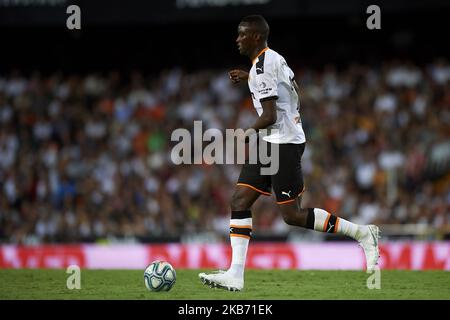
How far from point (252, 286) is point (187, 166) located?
32.6ft

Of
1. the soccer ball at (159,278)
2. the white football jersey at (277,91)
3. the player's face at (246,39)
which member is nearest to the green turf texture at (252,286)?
the soccer ball at (159,278)

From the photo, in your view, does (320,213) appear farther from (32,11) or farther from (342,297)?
(32,11)

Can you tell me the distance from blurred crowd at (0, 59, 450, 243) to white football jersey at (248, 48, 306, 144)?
8037 millimetres

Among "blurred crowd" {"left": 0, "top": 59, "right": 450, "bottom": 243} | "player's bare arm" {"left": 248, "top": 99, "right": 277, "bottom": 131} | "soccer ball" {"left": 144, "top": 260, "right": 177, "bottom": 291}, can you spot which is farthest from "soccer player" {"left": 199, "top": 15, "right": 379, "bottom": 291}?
"blurred crowd" {"left": 0, "top": 59, "right": 450, "bottom": 243}

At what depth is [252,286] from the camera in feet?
28.2

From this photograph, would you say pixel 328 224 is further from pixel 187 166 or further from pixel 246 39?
pixel 187 166

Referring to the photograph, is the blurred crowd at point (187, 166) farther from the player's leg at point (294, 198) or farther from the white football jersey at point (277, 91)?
the white football jersey at point (277, 91)

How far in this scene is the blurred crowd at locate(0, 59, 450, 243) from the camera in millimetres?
17062

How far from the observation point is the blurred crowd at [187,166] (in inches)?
672

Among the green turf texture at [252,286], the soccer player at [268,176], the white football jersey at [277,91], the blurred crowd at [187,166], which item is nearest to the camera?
the green turf texture at [252,286]

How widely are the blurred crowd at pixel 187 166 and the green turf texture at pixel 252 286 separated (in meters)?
6.10

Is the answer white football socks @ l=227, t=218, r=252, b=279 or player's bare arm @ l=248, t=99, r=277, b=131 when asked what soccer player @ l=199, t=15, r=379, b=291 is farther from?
player's bare arm @ l=248, t=99, r=277, b=131

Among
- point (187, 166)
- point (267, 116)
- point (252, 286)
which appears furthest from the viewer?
point (187, 166)

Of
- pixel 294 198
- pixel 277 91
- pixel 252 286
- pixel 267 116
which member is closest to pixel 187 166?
pixel 252 286
